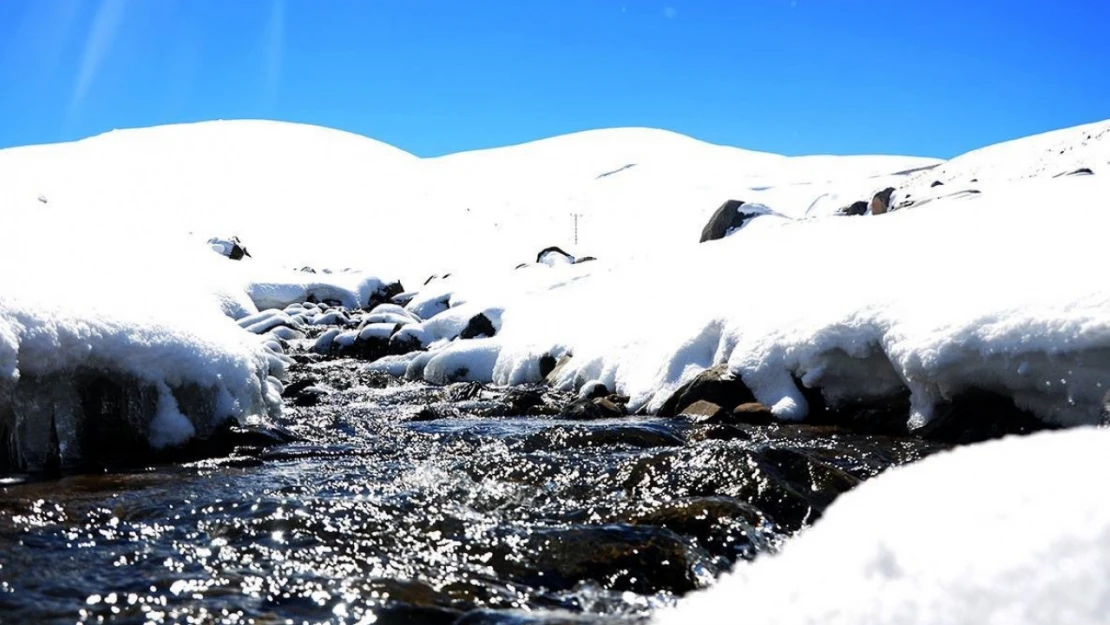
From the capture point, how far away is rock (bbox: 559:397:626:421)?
10.0m

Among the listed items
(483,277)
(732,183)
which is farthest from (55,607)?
(732,183)

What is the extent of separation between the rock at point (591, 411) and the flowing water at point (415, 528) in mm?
2219

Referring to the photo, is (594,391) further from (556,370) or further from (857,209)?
(857,209)

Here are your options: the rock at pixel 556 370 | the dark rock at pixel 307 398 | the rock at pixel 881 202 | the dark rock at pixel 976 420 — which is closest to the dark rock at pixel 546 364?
the rock at pixel 556 370

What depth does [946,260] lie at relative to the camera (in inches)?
356

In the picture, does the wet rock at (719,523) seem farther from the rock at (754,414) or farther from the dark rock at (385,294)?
the dark rock at (385,294)

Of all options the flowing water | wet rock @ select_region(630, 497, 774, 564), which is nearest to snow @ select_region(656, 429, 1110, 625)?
the flowing water

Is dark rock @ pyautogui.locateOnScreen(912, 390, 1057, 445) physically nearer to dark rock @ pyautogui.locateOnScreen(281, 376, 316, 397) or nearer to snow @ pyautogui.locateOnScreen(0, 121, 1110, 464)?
A: snow @ pyautogui.locateOnScreen(0, 121, 1110, 464)

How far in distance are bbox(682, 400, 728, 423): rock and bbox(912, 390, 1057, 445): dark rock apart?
2.12m

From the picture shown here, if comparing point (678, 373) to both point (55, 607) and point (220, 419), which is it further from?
point (55, 607)

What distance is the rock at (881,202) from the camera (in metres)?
24.6

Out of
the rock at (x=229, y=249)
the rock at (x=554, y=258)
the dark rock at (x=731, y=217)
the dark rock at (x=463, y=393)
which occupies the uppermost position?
the rock at (x=229, y=249)

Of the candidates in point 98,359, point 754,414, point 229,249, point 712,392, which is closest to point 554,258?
point 229,249

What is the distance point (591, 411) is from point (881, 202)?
59.8 feet
